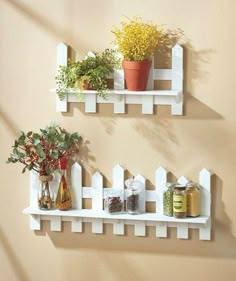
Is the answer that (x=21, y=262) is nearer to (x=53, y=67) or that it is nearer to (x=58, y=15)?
(x=53, y=67)

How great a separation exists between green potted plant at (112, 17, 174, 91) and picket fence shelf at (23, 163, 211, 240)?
42 centimetres

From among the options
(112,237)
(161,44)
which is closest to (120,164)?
(112,237)

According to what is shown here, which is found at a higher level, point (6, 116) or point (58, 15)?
point (58, 15)

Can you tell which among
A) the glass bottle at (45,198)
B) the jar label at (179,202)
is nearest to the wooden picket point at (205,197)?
the jar label at (179,202)

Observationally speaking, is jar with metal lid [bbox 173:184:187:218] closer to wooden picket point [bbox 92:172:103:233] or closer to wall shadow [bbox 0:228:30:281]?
wooden picket point [bbox 92:172:103:233]

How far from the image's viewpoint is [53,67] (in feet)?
11.5

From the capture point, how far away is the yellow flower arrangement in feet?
10.8

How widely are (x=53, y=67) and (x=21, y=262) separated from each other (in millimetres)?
960

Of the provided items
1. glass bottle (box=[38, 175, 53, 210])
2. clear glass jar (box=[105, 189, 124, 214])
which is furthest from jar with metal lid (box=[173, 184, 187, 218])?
glass bottle (box=[38, 175, 53, 210])

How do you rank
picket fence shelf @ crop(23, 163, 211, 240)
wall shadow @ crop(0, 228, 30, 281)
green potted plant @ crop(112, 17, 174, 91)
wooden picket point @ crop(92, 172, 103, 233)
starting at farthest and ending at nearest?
wall shadow @ crop(0, 228, 30, 281) < wooden picket point @ crop(92, 172, 103, 233) < picket fence shelf @ crop(23, 163, 211, 240) < green potted plant @ crop(112, 17, 174, 91)

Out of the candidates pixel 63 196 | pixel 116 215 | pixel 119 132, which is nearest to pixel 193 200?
pixel 116 215

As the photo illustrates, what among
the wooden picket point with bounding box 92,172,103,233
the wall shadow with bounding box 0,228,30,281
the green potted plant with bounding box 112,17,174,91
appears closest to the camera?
the green potted plant with bounding box 112,17,174,91

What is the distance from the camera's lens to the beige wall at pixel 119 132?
335 centimetres

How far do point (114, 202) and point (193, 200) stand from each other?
0.36 meters
